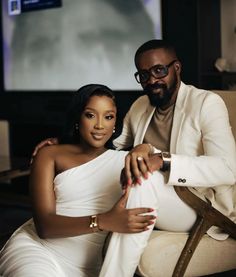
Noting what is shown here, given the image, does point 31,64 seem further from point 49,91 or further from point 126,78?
point 126,78

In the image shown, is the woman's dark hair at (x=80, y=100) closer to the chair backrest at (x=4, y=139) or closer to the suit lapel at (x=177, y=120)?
the suit lapel at (x=177, y=120)

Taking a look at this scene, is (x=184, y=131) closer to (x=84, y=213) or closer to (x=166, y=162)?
(x=166, y=162)

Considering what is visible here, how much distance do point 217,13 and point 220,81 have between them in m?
0.51

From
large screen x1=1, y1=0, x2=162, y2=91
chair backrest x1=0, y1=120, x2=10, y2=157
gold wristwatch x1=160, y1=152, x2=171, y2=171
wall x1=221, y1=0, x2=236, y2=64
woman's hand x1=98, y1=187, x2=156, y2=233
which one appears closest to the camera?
woman's hand x1=98, y1=187, x2=156, y2=233

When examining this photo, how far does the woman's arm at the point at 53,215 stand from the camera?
1468 mm

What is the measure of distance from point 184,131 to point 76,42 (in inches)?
103

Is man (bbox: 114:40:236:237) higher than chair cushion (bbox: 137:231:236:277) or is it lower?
higher

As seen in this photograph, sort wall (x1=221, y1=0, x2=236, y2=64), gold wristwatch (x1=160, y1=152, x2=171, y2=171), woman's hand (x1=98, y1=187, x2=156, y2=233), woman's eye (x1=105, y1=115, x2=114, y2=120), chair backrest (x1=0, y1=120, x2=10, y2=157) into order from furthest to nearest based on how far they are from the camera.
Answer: chair backrest (x1=0, y1=120, x2=10, y2=157) → wall (x1=221, y1=0, x2=236, y2=64) → woman's eye (x1=105, y1=115, x2=114, y2=120) → gold wristwatch (x1=160, y1=152, x2=171, y2=171) → woman's hand (x1=98, y1=187, x2=156, y2=233)

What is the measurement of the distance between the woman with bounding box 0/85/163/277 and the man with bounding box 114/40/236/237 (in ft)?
0.39

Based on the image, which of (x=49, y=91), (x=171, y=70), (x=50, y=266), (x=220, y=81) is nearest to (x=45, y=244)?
(x=50, y=266)

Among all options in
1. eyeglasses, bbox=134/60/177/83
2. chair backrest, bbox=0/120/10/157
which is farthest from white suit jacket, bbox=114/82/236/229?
chair backrest, bbox=0/120/10/157

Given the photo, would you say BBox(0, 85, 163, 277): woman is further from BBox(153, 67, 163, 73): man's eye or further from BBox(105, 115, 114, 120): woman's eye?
BBox(153, 67, 163, 73): man's eye

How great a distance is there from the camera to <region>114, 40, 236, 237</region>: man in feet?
5.31

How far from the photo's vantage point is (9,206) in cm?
403
